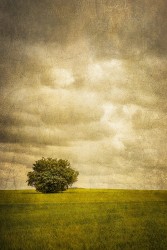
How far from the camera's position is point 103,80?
104 feet

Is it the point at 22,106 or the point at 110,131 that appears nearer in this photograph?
the point at 22,106

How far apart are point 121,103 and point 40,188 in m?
25.7

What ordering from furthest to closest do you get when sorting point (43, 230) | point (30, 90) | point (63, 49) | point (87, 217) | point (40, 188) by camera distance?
point (40, 188) → point (30, 90) → point (63, 49) → point (87, 217) → point (43, 230)

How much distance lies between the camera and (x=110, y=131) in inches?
1423

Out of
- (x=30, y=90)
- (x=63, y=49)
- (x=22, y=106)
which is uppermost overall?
(x=63, y=49)

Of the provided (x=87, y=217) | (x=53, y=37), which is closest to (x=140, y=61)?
(x=53, y=37)

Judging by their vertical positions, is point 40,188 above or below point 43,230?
above

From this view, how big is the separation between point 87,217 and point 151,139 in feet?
37.6

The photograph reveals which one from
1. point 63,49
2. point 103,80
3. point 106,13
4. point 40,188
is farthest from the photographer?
point 40,188

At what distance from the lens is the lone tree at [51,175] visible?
53531 mm

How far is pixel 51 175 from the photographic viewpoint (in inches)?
2143

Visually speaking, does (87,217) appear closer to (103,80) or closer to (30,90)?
(30,90)

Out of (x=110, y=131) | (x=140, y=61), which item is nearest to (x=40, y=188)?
(x=110, y=131)

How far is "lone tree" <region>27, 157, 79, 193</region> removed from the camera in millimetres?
53531
